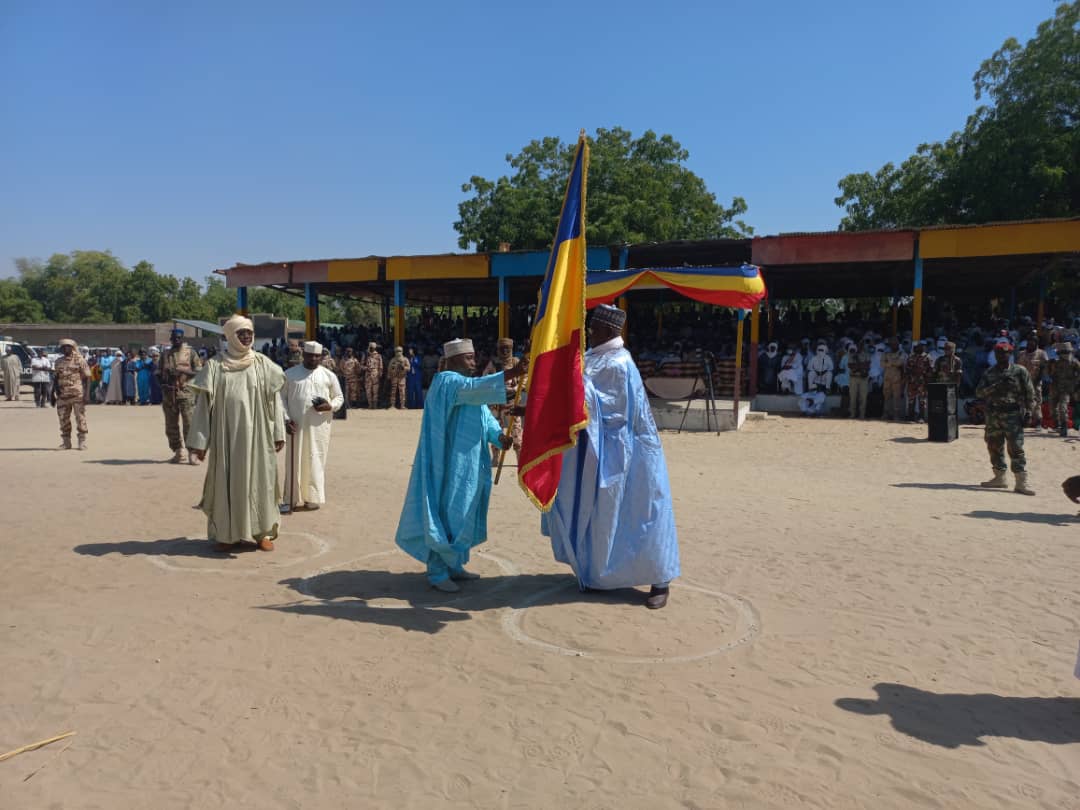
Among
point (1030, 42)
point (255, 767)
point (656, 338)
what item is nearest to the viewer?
point (255, 767)

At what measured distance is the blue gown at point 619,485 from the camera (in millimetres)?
4496

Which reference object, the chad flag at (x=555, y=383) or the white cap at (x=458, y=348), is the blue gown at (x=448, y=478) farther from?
the chad flag at (x=555, y=383)

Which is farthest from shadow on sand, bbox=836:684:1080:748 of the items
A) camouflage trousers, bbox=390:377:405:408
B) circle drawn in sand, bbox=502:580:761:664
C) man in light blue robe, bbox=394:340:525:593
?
camouflage trousers, bbox=390:377:405:408

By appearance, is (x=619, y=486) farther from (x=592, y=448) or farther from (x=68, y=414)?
(x=68, y=414)

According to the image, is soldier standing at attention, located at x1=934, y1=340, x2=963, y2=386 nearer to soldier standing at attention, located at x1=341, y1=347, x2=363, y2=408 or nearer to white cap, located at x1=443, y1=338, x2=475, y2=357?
white cap, located at x1=443, y1=338, x2=475, y2=357

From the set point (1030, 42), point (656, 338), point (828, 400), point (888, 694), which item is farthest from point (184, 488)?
point (1030, 42)

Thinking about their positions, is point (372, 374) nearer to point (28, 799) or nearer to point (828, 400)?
point (828, 400)

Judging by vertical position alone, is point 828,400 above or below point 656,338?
below

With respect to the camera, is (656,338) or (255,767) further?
(656,338)

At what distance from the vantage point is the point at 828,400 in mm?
16781

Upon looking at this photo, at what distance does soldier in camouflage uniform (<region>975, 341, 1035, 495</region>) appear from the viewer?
27.8 feet

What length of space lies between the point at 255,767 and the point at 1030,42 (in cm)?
3072

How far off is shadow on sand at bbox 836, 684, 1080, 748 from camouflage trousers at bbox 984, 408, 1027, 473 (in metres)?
5.86

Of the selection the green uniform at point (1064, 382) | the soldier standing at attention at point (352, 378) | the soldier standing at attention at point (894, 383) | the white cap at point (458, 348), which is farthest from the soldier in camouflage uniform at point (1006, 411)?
the soldier standing at attention at point (352, 378)
